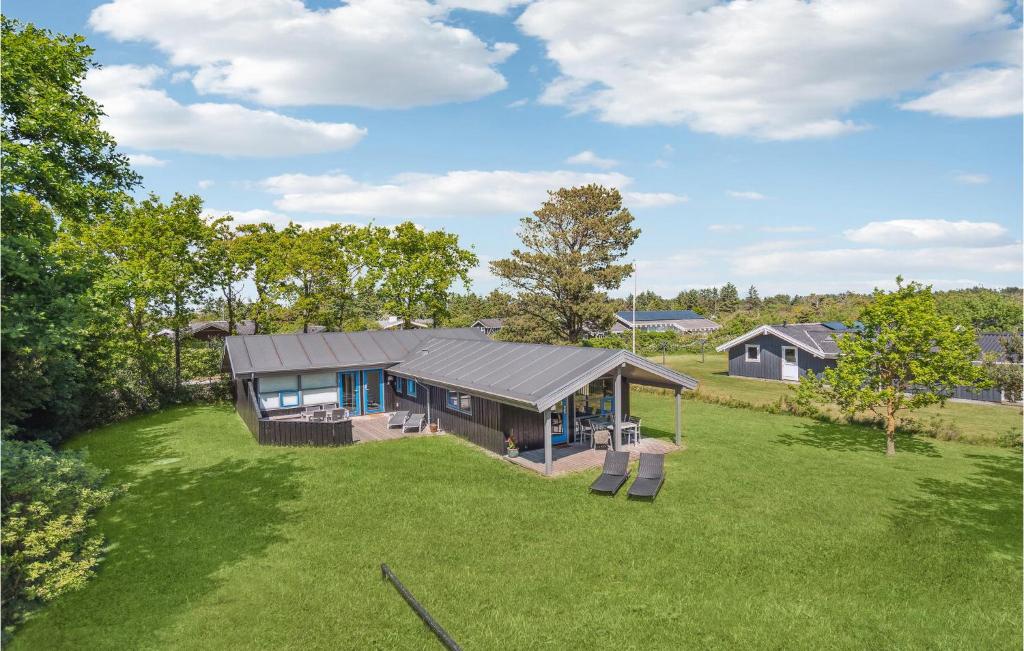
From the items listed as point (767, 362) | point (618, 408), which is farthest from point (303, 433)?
point (767, 362)

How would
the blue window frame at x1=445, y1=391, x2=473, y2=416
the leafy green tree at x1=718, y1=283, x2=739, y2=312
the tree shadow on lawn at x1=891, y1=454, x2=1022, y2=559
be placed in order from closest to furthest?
the tree shadow on lawn at x1=891, y1=454, x2=1022, y2=559, the blue window frame at x1=445, y1=391, x2=473, y2=416, the leafy green tree at x1=718, y1=283, x2=739, y2=312

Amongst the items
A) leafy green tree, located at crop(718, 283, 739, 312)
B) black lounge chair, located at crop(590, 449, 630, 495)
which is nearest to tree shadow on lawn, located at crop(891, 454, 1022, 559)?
black lounge chair, located at crop(590, 449, 630, 495)

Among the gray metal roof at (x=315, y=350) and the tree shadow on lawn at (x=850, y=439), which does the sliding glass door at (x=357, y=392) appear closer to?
the gray metal roof at (x=315, y=350)

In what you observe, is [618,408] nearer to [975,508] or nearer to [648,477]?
[648,477]

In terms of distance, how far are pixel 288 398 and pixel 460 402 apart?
9.37 meters

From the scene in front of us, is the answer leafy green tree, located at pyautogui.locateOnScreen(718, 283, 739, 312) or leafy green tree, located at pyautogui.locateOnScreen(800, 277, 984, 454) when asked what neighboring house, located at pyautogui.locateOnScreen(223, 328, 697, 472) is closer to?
leafy green tree, located at pyautogui.locateOnScreen(800, 277, 984, 454)

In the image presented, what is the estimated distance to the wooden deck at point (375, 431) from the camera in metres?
20.9

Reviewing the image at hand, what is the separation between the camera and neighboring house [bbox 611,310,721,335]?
79750 mm

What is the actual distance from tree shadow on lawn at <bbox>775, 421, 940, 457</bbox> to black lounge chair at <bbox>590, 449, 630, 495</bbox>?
8.00 meters

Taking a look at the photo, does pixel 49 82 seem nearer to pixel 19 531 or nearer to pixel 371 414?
pixel 19 531

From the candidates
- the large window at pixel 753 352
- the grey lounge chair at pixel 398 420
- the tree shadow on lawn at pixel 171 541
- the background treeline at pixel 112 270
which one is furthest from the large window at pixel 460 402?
the large window at pixel 753 352

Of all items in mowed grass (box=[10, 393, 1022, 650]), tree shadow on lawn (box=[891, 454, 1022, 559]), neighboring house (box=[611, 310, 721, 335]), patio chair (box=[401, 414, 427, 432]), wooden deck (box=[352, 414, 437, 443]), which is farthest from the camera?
neighboring house (box=[611, 310, 721, 335])

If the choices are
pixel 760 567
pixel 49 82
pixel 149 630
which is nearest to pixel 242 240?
pixel 49 82

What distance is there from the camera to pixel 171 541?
11344 mm
